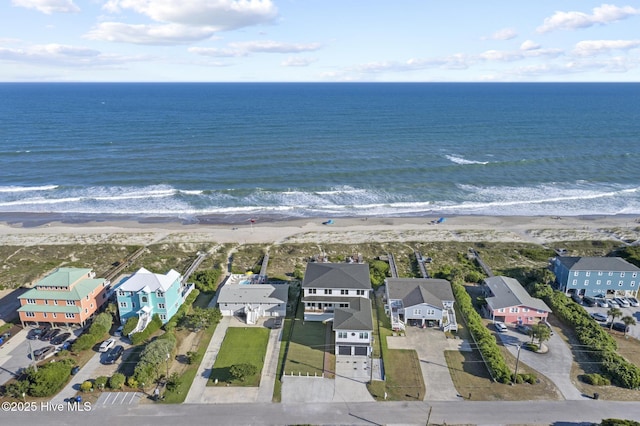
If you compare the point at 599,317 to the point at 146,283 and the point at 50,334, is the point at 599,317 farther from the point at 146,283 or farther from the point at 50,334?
the point at 50,334

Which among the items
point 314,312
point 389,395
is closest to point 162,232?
point 314,312

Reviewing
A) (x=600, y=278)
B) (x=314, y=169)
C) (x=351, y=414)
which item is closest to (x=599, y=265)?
(x=600, y=278)

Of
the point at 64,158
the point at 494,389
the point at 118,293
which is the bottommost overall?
the point at 494,389

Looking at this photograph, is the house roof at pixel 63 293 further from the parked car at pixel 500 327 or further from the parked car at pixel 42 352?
the parked car at pixel 500 327

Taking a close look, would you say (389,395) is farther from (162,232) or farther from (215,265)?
(162,232)

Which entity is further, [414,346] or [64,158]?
[64,158]

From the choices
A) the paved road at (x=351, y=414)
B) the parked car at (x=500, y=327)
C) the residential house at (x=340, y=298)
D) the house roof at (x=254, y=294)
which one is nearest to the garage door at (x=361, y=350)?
the residential house at (x=340, y=298)

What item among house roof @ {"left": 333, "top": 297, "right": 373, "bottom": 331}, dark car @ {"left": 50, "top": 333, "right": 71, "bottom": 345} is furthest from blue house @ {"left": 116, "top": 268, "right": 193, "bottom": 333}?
house roof @ {"left": 333, "top": 297, "right": 373, "bottom": 331}
